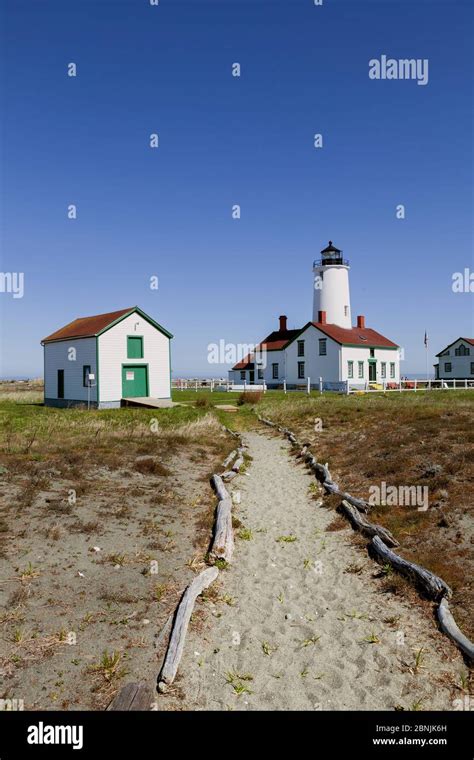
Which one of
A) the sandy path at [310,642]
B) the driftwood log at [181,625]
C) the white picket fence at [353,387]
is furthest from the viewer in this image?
the white picket fence at [353,387]

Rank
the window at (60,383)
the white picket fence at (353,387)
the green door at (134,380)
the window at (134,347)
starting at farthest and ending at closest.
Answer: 1. the white picket fence at (353,387)
2. the window at (60,383)
3. the window at (134,347)
4. the green door at (134,380)

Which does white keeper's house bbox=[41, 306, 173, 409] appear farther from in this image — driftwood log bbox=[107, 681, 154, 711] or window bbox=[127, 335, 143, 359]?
driftwood log bbox=[107, 681, 154, 711]

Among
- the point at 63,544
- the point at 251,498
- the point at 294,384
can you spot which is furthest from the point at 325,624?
the point at 294,384

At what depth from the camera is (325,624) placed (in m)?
6.90

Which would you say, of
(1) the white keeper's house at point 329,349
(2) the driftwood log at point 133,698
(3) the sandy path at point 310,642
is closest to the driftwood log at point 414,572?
(3) the sandy path at point 310,642

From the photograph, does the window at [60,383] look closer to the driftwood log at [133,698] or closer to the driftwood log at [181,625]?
the driftwood log at [181,625]

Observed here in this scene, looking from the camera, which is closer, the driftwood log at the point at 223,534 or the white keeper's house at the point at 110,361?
the driftwood log at the point at 223,534

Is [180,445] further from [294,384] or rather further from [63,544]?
[294,384]

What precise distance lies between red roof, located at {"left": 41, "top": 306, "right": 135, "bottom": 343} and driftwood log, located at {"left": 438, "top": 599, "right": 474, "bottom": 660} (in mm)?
28560

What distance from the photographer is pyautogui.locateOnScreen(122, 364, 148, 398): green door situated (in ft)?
110

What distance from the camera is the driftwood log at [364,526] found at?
9.30 meters

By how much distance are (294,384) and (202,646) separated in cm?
4823

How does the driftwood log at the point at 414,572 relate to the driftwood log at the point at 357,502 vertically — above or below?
below
